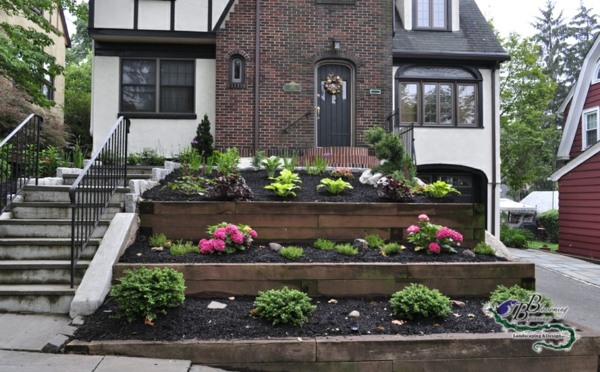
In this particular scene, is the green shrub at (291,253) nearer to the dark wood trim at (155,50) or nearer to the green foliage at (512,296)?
the green foliage at (512,296)

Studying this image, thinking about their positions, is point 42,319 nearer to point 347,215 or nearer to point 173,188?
point 173,188

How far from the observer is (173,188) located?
22.3 feet

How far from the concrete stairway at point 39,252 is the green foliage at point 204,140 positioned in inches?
177

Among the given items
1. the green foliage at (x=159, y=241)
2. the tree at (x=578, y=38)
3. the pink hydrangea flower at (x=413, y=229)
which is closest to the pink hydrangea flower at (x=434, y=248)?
the pink hydrangea flower at (x=413, y=229)

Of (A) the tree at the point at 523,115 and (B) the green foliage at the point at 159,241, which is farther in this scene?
(A) the tree at the point at 523,115

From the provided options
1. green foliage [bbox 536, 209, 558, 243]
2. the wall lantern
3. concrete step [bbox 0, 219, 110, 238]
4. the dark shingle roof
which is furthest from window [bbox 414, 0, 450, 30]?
green foliage [bbox 536, 209, 558, 243]

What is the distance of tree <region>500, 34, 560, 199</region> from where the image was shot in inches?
810

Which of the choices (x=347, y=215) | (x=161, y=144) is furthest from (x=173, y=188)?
(x=161, y=144)

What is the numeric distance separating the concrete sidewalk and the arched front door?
498 centimetres

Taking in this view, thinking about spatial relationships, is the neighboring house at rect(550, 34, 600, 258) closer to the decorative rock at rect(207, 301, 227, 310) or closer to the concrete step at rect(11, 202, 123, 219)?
the decorative rock at rect(207, 301, 227, 310)

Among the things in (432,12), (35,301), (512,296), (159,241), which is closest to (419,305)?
(512,296)

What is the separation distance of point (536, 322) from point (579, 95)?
1621cm

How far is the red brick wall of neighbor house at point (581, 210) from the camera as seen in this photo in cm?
1488

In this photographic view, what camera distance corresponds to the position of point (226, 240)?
520cm
